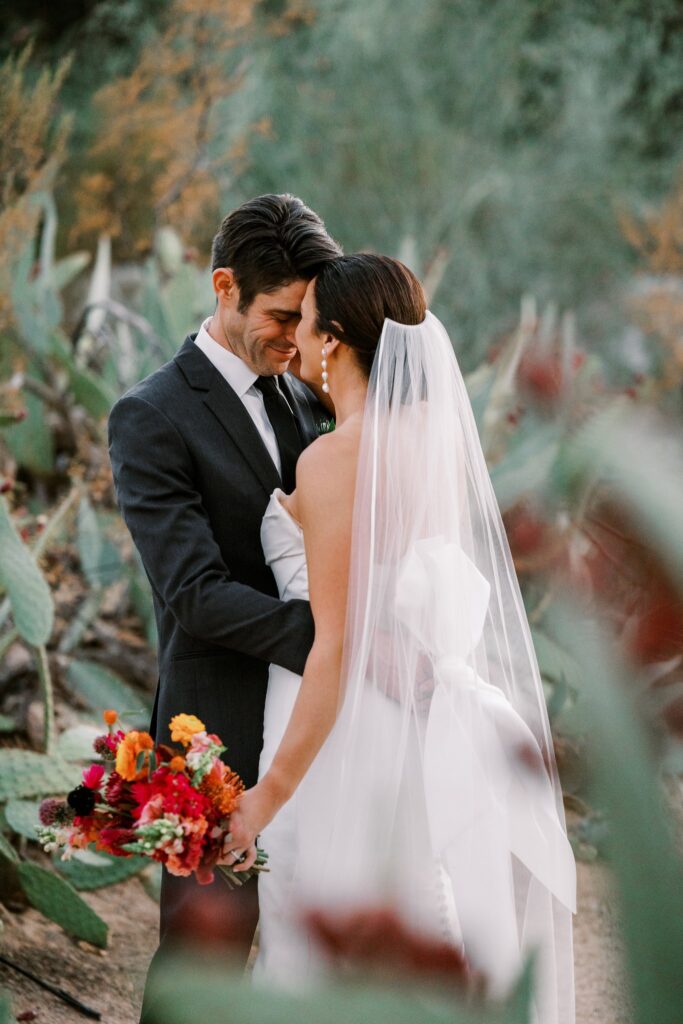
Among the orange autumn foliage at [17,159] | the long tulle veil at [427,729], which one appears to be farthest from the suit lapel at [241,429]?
the orange autumn foliage at [17,159]

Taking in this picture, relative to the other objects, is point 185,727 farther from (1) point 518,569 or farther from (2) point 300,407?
(2) point 300,407

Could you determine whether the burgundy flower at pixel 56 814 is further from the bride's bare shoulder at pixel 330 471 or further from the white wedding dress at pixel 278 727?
the bride's bare shoulder at pixel 330 471

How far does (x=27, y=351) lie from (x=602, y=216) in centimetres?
690

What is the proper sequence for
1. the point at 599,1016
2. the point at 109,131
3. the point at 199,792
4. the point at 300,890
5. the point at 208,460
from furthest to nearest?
the point at 109,131 → the point at 599,1016 → the point at 208,460 → the point at 300,890 → the point at 199,792

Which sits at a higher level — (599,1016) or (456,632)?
(456,632)

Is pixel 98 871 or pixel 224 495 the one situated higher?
pixel 224 495

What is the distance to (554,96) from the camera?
10.1 metres

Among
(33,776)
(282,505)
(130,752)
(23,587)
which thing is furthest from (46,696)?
(130,752)

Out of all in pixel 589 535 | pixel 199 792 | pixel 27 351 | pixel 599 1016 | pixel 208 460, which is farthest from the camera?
pixel 27 351

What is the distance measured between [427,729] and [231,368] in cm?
94

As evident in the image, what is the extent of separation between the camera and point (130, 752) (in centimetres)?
185

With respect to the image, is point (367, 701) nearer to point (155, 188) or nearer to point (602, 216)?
point (155, 188)

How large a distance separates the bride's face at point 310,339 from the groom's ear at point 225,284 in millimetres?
227

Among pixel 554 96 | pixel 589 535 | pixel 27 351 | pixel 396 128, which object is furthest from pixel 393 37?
pixel 589 535
